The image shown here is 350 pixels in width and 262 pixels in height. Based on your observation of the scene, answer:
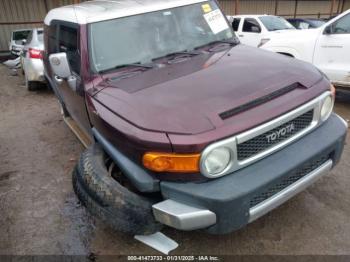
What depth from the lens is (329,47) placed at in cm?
547

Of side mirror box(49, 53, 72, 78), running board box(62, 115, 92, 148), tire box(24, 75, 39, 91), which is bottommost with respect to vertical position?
tire box(24, 75, 39, 91)

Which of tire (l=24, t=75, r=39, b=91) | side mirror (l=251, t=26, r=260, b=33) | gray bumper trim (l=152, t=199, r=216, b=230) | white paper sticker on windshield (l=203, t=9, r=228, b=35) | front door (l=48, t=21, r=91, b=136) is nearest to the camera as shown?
gray bumper trim (l=152, t=199, r=216, b=230)

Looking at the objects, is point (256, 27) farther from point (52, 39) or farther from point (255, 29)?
point (52, 39)

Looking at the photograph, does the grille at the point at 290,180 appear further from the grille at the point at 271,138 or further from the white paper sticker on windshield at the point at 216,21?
the white paper sticker on windshield at the point at 216,21

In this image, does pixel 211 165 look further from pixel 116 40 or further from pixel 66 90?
pixel 66 90

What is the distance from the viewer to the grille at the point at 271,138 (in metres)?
2.21

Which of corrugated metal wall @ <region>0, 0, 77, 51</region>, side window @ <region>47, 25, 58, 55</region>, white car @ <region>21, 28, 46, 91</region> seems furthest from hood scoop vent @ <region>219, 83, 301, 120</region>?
corrugated metal wall @ <region>0, 0, 77, 51</region>

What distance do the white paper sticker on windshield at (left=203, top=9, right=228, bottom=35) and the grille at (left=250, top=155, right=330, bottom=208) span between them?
6.13 feet

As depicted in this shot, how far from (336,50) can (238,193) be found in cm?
439

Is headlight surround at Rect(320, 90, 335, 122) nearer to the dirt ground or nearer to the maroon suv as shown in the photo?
the maroon suv

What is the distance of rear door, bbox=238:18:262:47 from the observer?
9867 millimetres

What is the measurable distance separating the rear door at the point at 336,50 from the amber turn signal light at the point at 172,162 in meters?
4.30

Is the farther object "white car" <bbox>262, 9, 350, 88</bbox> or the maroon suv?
"white car" <bbox>262, 9, 350, 88</bbox>

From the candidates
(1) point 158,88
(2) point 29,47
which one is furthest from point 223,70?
(2) point 29,47
